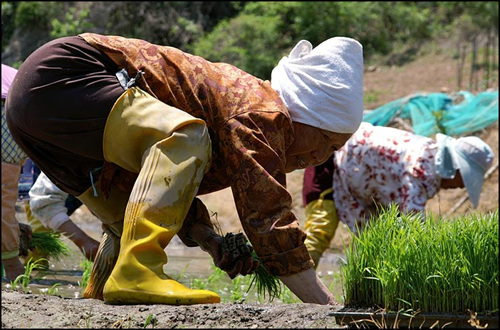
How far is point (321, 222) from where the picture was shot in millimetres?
6254

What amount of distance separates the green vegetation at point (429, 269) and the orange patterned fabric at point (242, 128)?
0.35 metres

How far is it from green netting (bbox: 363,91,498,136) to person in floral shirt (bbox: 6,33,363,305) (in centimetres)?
669

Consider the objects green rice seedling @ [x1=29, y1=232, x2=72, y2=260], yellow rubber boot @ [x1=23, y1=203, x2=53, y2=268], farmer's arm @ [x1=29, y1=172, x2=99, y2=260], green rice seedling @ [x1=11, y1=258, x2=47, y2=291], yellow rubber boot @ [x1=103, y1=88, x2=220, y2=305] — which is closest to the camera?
yellow rubber boot @ [x1=103, y1=88, x2=220, y2=305]

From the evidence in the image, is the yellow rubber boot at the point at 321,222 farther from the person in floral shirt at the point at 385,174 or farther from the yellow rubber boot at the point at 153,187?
the yellow rubber boot at the point at 153,187

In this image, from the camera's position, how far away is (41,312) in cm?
273

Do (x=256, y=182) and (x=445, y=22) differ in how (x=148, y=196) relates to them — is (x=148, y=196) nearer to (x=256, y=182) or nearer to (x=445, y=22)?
(x=256, y=182)

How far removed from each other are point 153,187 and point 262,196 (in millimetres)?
414

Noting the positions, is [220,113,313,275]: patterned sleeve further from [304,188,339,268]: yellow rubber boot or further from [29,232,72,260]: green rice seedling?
[304,188,339,268]: yellow rubber boot

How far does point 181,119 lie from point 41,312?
2.68ft

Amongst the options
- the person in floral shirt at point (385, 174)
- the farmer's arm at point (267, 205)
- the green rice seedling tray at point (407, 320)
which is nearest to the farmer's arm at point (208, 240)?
the farmer's arm at point (267, 205)

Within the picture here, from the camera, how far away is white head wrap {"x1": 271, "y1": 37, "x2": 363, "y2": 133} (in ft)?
10.9

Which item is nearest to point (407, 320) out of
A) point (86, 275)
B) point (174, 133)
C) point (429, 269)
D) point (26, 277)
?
point (429, 269)

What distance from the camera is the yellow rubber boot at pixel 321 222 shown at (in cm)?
618

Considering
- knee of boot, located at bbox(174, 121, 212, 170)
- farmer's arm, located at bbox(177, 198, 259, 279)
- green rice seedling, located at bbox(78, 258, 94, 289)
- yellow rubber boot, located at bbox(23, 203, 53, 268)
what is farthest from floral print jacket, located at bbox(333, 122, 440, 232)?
knee of boot, located at bbox(174, 121, 212, 170)
